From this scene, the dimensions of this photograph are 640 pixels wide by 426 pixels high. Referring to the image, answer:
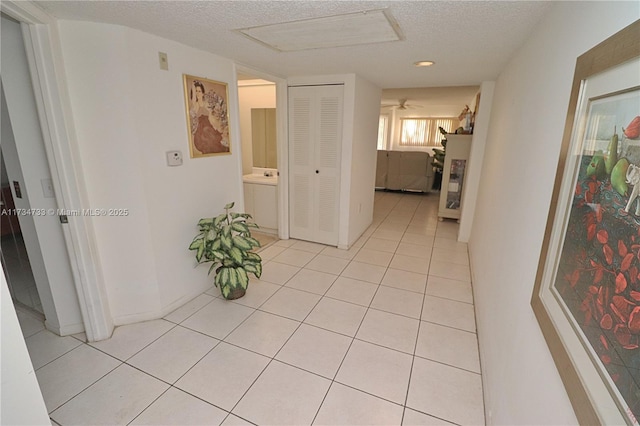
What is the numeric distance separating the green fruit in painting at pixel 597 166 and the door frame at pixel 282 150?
117 inches

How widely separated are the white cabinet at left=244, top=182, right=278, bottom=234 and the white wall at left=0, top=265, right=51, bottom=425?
312cm

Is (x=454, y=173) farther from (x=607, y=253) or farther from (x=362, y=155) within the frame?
(x=607, y=253)

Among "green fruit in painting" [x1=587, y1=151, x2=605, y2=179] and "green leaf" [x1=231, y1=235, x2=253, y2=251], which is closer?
"green fruit in painting" [x1=587, y1=151, x2=605, y2=179]

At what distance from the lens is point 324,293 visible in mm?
2705

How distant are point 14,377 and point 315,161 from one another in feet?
10.0

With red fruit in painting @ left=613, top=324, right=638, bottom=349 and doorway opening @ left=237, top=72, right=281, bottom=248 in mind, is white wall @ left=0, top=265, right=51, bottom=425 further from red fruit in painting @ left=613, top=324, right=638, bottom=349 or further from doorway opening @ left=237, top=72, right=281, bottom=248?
doorway opening @ left=237, top=72, right=281, bottom=248

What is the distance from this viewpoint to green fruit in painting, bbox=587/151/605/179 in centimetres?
70

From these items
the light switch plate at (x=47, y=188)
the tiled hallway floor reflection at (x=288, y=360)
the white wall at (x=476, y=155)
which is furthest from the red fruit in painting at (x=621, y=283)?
the white wall at (x=476, y=155)

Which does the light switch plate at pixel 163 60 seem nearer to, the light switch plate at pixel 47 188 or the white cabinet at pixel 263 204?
the light switch plate at pixel 47 188

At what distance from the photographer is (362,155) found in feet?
12.6

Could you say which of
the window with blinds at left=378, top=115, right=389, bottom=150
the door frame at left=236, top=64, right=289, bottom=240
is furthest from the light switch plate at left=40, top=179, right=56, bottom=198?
the window with blinds at left=378, top=115, right=389, bottom=150

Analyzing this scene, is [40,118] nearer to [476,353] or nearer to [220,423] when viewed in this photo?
[220,423]

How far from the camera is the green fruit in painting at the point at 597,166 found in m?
0.70

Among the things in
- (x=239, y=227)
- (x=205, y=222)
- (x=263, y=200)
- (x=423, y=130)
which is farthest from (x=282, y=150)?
(x=423, y=130)
